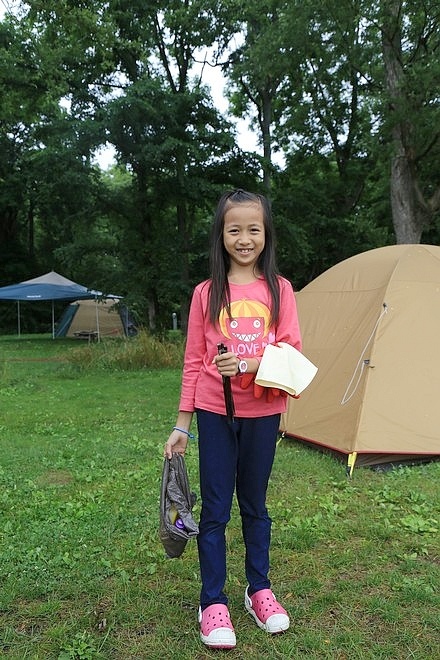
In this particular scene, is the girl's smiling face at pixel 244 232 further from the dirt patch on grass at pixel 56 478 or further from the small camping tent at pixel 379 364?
the dirt patch on grass at pixel 56 478

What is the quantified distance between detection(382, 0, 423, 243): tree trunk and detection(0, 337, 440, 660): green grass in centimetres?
660

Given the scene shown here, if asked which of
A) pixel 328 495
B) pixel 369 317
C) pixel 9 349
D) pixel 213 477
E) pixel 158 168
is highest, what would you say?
pixel 158 168

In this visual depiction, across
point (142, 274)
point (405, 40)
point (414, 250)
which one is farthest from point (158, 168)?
point (414, 250)

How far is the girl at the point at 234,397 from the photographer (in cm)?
211

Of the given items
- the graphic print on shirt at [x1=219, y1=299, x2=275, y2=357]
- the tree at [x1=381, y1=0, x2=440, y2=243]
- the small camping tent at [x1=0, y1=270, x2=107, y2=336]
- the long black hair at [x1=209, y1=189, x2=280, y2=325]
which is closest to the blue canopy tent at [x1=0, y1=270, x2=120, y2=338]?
the small camping tent at [x1=0, y1=270, x2=107, y2=336]

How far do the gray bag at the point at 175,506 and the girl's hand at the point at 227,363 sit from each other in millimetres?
469

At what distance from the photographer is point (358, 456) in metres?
4.36

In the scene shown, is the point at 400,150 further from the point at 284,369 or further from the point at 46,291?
the point at 46,291

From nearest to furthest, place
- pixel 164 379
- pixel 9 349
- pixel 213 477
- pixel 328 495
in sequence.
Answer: pixel 213 477, pixel 328 495, pixel 164 379, pixel 9 349

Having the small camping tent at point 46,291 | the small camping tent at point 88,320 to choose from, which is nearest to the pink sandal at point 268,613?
the small camping tent at point 46,291

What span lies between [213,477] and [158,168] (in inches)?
516

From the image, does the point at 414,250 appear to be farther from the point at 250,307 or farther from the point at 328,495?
A: the point at 250,307

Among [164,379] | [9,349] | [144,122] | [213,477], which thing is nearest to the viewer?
[213,477]

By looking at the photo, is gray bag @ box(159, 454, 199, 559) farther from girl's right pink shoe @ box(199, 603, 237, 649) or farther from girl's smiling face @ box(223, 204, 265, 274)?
girl's smiling face @ box(223, 204, 265, 274)
